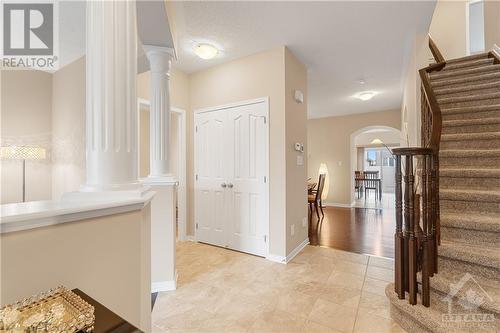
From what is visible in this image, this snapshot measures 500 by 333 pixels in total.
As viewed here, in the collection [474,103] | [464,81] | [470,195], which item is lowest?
[470,195]

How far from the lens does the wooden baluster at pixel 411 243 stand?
174 centimetres

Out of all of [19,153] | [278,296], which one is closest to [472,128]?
[278,296]

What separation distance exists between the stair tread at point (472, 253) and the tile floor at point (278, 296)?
2.28 feet

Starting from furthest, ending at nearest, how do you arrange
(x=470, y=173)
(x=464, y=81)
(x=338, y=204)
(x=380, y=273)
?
(x=338, y=204)
(x=464, y=81)
(x=380, y=273)
(x=470, y=173)

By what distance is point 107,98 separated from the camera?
114 cm

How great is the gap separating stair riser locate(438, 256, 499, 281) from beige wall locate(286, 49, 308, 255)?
1.65 m

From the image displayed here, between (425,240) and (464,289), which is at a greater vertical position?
(425,240)

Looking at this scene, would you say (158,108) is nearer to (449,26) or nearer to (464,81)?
(464,81)

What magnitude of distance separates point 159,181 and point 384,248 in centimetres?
328

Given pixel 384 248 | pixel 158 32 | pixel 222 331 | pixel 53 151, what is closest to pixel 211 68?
pixel 158 32

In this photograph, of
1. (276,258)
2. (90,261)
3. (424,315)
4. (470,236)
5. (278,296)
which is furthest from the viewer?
(276,258)

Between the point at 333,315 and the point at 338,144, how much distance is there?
614 cm

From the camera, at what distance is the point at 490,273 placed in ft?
5.51

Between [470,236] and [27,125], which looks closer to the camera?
[470,236]
